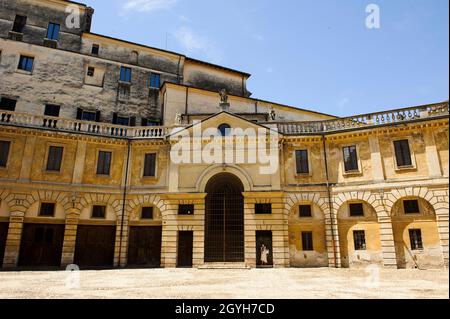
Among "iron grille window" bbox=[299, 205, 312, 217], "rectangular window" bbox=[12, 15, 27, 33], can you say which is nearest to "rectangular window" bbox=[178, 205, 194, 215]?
"iron grille window" bbox=[299, 205, 312, 217]

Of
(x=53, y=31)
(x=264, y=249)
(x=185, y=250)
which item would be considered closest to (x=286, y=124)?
(x=264, y=249)

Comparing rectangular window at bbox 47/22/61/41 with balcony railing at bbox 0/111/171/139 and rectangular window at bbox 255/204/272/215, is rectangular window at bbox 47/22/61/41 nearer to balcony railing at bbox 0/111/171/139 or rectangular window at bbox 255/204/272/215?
balcony railing at bbox 0/111/171/139

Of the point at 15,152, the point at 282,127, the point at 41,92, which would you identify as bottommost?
the point at 15,152

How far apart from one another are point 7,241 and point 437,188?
3062 cm

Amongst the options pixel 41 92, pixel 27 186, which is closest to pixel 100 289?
pixel 27 186

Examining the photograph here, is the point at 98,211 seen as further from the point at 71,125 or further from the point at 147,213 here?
the point at 71,125

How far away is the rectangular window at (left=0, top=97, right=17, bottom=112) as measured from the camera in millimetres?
26281

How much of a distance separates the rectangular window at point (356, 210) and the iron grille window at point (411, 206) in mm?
2879

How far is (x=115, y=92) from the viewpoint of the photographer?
3086 cm

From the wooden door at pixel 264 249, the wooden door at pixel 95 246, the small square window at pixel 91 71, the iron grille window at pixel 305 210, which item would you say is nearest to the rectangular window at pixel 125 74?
the small square window at pixel 91 71

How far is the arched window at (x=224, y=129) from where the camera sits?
25.0 meters

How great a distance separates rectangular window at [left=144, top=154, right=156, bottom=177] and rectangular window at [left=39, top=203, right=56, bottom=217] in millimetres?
7407

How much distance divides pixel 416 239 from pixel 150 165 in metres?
21.0

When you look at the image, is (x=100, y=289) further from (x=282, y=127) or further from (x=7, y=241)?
(x=282, y=127)
